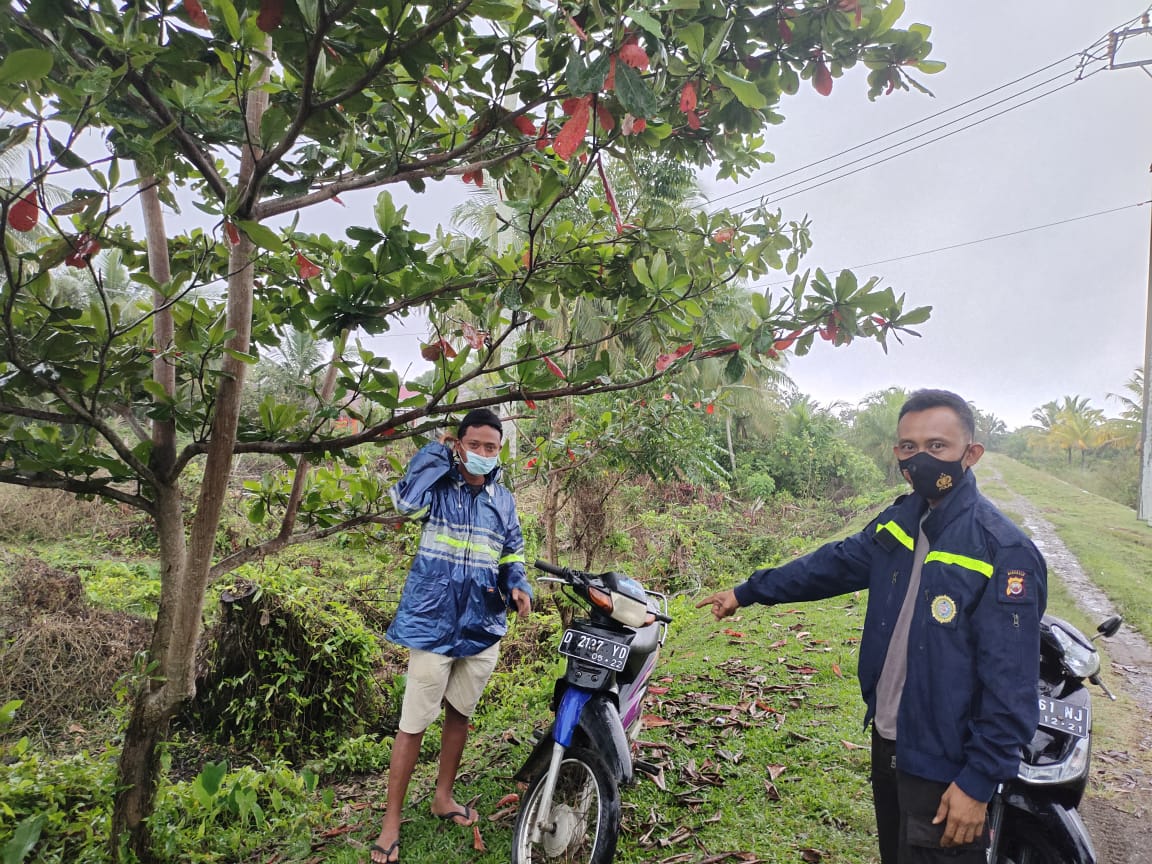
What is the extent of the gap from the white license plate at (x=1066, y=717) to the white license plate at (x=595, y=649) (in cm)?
140

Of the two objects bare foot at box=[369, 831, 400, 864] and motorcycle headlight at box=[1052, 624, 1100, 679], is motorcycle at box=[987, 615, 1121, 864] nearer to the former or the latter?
motorcycle headlight at box=[1052, 624, 1100, 679]

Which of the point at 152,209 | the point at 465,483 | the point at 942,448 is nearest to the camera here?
the point at 942,448

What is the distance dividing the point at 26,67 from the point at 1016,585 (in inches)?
93.0

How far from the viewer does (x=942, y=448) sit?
190 cm

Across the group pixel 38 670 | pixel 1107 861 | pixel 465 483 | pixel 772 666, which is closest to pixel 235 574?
pixel 38 670

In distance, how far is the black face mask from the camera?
6.17 feet

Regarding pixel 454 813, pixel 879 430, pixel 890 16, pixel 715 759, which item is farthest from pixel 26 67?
pixel 879 430

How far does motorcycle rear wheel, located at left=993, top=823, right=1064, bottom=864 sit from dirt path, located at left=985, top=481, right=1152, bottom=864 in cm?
119

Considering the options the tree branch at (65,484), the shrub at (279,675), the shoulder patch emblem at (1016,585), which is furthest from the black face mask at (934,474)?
the shrub at (279,675)

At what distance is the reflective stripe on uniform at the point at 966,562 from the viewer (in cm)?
171

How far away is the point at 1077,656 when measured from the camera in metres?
2.11

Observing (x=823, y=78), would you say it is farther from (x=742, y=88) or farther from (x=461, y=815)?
(x=461, y=815)

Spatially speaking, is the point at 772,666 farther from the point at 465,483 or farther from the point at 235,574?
the point at 235,574

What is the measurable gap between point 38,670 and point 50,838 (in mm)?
3275
